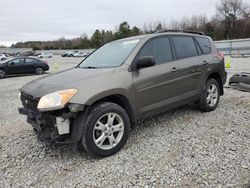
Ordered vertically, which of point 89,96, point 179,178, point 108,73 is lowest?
point 179,178

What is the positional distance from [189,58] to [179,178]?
2682mm

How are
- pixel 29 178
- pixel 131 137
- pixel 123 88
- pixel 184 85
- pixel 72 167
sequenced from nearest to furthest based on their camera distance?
pixel 29 178
pixel 72 167
pixel 123 88
pixel 131 137
pixel 184 85

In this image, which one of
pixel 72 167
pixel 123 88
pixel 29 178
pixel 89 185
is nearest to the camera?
pixel 89 185

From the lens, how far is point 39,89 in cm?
355

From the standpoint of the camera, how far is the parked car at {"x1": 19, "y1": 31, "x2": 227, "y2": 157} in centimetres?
329

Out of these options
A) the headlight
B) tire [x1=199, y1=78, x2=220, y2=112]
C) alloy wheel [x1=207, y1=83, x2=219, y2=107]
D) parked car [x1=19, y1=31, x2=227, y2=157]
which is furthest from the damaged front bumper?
alloy wheel [x1=207, y1=83, x2=219, y2=107]

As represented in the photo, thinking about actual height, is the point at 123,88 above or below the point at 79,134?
above

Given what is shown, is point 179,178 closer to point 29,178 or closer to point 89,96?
point 89,96

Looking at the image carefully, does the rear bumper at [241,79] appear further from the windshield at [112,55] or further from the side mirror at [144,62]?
the side mirror at [144,62]

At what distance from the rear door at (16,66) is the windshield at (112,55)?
13.0 metres

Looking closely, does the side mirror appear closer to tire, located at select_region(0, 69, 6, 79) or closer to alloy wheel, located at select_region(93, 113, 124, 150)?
alloy wheel, located at select_region(93, 113, 124, 150)

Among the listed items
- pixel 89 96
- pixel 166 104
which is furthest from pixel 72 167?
pixel 166 104

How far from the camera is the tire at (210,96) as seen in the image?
5.27 meters

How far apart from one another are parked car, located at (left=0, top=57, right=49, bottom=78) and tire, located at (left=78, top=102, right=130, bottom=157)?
564 inches
